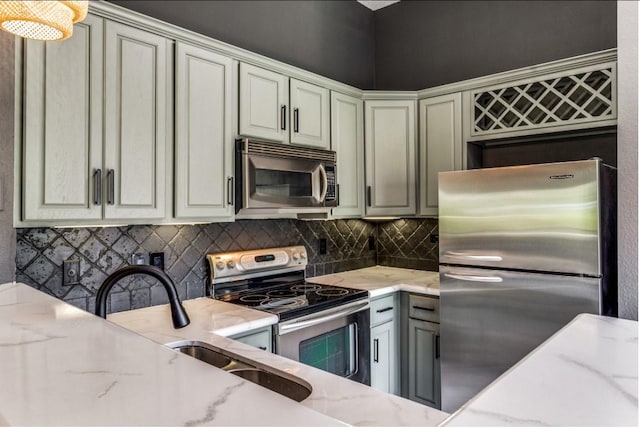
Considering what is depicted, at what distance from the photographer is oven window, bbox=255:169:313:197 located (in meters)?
2.30

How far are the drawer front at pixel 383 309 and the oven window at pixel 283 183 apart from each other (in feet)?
2.66

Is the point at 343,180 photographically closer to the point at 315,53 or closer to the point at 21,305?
the point at 315,53

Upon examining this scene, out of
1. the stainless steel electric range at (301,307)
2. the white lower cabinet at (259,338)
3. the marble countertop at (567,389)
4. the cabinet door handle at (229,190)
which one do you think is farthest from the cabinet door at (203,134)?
the marble countertop at (567,389)

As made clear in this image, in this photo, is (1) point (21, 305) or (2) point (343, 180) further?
(2) point (343, 180)

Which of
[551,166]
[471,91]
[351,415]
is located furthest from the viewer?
[471,91]

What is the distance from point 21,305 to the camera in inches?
47.7

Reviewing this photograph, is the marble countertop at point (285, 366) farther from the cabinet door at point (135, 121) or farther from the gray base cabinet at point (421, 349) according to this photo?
the gray base cabinet at point (421, 349)

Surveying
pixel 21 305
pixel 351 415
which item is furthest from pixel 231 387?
pixel 21 305

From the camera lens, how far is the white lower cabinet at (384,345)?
2.58 m

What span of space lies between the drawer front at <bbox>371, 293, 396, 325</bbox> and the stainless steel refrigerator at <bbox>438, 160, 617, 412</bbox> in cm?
37

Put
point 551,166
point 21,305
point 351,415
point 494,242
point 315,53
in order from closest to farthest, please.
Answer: point 351,415, point 21,305, point 551,166, point 494,242, point 315,53

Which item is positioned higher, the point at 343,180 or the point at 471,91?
the point at 471,91

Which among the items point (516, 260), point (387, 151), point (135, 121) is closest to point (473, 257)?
point (516, 260)

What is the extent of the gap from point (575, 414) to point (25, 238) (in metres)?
2.03
